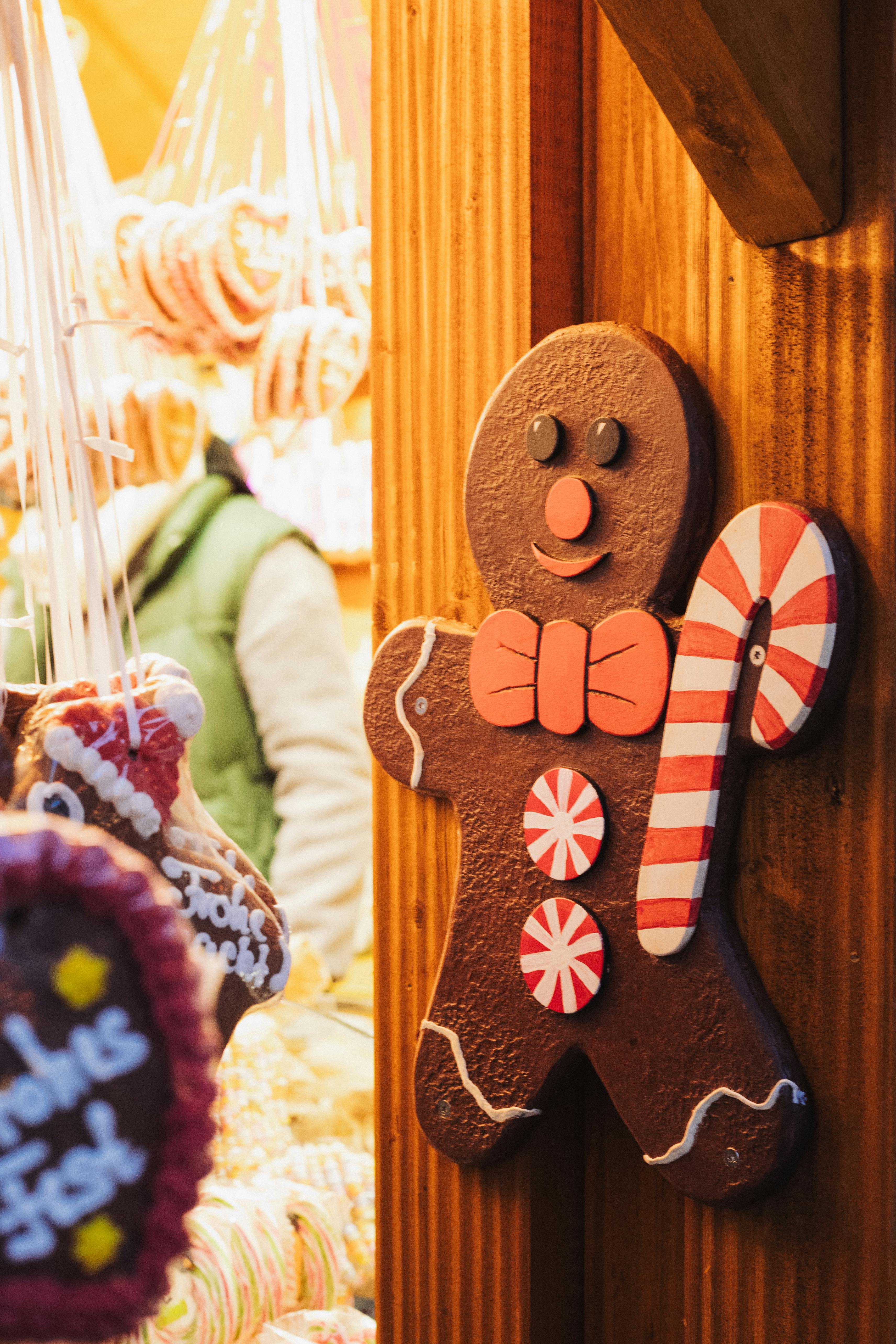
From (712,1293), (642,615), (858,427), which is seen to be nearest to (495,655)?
(642,615)

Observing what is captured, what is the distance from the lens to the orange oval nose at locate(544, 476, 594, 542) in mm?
1239

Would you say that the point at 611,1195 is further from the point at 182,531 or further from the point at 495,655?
the point at 182,531

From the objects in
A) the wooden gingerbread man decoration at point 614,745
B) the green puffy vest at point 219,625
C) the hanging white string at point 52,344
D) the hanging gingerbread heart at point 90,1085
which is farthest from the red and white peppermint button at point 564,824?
the green puffy vest at point 219,625

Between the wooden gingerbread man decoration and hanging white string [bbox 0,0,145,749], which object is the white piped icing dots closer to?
hanging white string [bbox 0,0,145,749]

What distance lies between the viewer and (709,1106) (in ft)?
3.76

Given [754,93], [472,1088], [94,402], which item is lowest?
[472,1088]

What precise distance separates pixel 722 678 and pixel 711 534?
178 mm

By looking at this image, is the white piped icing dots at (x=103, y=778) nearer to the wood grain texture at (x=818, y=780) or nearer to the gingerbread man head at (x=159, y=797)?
the gingerbread man head at (x=159, y=797)

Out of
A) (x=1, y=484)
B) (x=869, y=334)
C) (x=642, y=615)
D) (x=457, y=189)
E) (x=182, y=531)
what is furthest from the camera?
(x=182, y=531)

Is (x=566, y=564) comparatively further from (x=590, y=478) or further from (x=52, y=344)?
(x=52, y=344)

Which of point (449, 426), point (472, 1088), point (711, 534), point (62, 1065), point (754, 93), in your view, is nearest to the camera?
point (62, 1065)

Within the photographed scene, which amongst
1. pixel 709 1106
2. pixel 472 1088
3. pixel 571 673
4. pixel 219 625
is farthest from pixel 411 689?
pixel 219 625

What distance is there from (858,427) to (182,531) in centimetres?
152

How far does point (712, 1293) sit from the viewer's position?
122 cm
